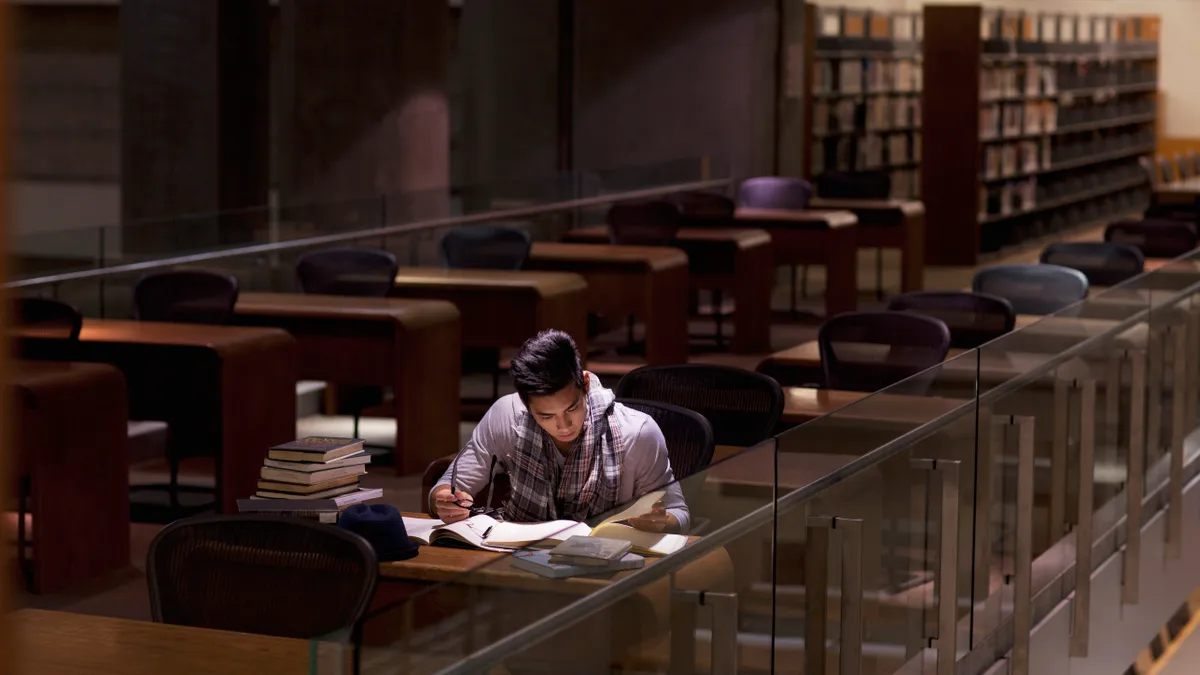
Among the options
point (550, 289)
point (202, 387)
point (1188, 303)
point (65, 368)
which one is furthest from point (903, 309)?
point (65, 368)

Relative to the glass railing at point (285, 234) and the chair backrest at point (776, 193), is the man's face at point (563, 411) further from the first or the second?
the chair backrest at point (776, 193)

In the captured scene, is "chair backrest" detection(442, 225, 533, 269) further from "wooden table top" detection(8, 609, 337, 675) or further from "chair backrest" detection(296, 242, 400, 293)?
"wooden table top" detection(8, 609, 337, 675)

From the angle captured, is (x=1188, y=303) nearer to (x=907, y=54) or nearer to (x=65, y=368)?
(x=65, y=368)

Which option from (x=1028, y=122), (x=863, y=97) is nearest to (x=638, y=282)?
(x=863, y=97)

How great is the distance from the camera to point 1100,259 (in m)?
9.09

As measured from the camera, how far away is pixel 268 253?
874 centimetres

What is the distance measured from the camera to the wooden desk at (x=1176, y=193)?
1689 cm

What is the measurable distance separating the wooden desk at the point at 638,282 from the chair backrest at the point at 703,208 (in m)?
1.68

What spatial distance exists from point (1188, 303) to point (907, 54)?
37.0ft

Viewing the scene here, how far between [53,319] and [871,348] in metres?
3.12

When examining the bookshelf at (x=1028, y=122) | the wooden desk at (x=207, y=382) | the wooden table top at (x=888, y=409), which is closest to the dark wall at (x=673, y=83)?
the bookshelf at (x=1028, y=122)

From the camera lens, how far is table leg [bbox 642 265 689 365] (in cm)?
1019

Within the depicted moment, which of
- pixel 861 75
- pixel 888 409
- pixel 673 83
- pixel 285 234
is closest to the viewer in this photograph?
pixel 888 409

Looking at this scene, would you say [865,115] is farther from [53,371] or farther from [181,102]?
[53,371]
